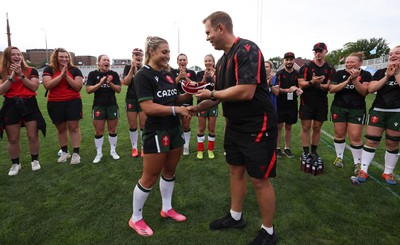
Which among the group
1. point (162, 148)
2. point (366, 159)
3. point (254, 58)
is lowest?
point (366, 159)

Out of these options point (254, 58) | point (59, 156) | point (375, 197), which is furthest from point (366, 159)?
point (59, 156)

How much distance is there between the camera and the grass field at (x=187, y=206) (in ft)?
9.77

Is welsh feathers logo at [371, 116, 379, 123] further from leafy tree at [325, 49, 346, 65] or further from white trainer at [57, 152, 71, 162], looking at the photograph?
leafy tree at [325, 49, 346, 65]

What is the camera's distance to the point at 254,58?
2.40 m

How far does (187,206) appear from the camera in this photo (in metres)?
3.71

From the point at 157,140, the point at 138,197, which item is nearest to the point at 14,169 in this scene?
the point at 138,197

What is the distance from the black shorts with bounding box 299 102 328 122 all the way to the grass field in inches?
42.4

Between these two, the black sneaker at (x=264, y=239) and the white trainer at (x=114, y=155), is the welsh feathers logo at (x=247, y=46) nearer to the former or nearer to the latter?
the black sneaker at (x=264, y=239)

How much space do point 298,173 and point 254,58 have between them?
338 cm

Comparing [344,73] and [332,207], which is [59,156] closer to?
[332,207]

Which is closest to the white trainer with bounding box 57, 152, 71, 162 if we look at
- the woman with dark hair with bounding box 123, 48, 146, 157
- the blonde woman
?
the woman with dark hair with bounding box 123, 48, 146, 157

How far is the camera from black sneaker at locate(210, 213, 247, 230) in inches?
123

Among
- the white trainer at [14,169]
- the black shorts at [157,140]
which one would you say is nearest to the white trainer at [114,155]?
the white trainer at [14,169]

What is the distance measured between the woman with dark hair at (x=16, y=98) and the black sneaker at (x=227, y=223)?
412cm
